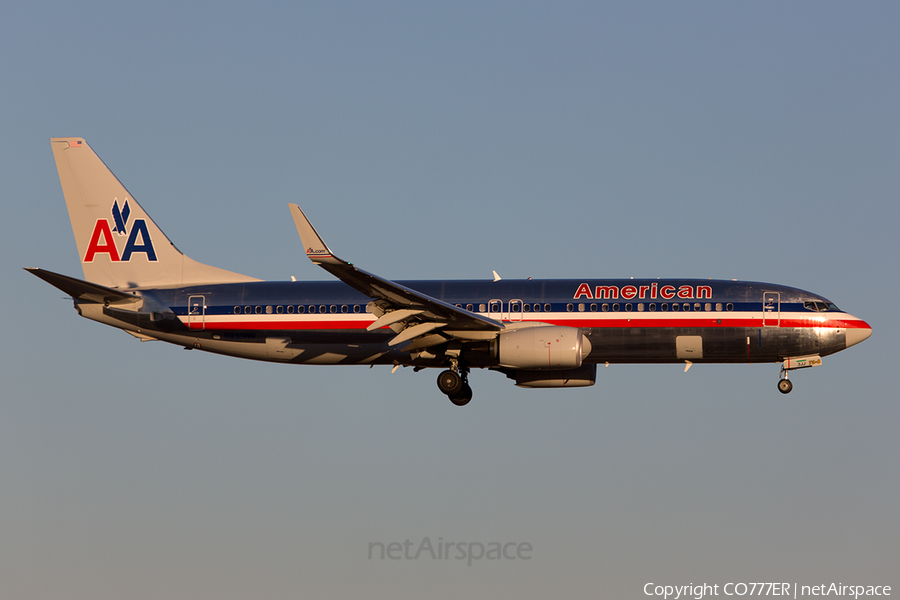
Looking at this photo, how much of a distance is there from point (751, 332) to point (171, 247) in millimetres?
22585

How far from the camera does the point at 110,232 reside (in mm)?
41562

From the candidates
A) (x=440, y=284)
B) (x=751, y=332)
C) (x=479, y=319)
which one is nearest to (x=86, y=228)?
(x=440, y=284)

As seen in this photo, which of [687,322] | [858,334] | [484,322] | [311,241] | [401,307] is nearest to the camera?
[311,241]

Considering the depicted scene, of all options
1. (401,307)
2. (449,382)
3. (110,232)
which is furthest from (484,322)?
(110,232)

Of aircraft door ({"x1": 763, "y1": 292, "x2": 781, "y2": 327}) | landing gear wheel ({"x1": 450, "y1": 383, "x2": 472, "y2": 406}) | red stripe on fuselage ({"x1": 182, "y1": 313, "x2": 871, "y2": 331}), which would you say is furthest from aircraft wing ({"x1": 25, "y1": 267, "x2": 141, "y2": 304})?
aircraft door ({"x1": 763, "y1": 292, "x2": 781, "y2": 327})

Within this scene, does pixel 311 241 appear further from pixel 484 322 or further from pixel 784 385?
pixel 784 385

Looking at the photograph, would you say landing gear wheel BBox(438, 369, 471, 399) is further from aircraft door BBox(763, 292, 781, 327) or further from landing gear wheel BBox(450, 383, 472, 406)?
aircraft door BBox(763, 292, 781, 327)

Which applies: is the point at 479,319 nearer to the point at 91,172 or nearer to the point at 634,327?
the point at 634,327

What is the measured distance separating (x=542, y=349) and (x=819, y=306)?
10.3 metres

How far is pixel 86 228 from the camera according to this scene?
41531mm

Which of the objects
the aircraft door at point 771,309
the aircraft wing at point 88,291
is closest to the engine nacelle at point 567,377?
the aircraft door at point 771,309

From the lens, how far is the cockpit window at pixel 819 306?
119ft

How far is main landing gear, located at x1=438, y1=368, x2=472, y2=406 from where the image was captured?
36.8 m

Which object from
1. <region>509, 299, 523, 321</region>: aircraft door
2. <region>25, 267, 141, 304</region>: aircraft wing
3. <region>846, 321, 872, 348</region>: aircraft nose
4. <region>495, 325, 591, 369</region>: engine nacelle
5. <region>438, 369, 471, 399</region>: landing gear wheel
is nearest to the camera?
<region>495, 325, 591, 369</region>: engine nacelle
